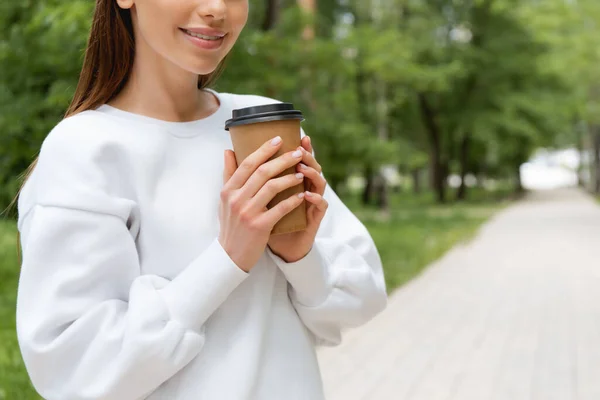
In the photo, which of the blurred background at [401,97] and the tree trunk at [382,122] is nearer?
the blurred background at [401,97]

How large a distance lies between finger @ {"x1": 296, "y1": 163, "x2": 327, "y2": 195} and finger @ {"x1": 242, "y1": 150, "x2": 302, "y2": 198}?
0.03 m

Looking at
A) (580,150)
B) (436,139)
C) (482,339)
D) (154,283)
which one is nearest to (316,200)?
(154,283)

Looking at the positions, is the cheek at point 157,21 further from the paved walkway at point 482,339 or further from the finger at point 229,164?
the paved walkway at point 482,339

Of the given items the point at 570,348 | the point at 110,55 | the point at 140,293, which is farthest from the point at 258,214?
the point at 570,348

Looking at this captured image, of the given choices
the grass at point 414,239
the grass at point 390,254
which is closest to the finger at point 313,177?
the grass at point 390,254

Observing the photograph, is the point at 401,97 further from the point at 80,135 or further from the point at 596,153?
the point at 80,135

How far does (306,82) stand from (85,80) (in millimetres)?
6911

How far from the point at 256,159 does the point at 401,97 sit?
70.3 feet

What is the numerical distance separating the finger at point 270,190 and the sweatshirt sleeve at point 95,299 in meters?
0.09

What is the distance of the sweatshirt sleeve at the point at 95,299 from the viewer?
0.99 metres

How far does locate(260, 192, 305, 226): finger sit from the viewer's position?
990 millimetres

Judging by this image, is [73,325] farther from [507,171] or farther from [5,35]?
[507,171]

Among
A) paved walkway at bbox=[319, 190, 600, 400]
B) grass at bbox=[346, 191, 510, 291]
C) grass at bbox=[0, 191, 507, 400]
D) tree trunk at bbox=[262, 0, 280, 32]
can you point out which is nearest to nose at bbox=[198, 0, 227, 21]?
grass at bbox=[0, 191, 507, 400]

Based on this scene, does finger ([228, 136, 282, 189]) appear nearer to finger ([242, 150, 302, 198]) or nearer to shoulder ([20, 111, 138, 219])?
finger ([242, 150, 302, 198])
